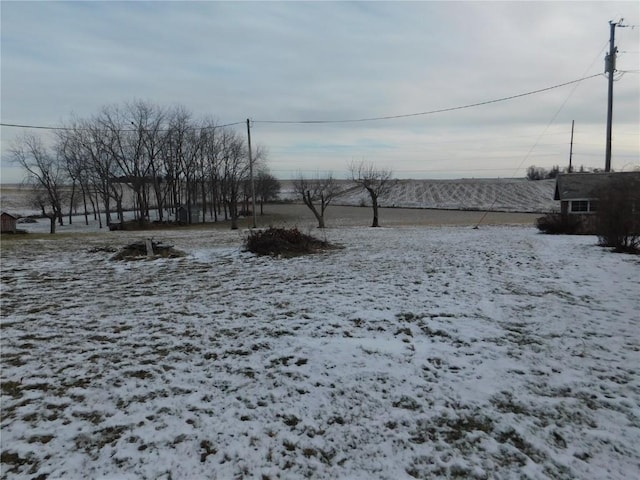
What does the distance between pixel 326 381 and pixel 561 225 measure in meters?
20.0

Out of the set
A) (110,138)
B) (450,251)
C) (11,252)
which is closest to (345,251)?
(450,251)

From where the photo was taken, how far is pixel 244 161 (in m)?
55.2

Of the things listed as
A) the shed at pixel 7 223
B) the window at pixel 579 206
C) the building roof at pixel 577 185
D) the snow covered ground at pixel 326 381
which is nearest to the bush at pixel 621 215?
the snow covered ground at pixel 326 381

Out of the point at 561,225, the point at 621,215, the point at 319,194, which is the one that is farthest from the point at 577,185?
the point at 621,215

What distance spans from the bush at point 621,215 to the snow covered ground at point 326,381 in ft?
16.1

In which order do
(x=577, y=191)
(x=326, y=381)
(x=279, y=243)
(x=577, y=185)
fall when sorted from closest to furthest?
(x=326, y=381), (x=279, y=243), (x=577, y=191), (x=577, y=185)

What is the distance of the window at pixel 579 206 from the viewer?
111ft

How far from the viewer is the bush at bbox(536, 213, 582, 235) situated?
19.3 metres

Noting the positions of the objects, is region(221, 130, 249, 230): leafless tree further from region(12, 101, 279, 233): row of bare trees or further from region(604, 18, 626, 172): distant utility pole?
region(604, 18, 626, 172): distant utility pole

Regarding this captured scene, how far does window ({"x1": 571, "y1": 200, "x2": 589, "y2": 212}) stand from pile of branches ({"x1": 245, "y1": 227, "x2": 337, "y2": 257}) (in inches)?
1193

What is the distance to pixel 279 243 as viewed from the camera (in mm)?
12695

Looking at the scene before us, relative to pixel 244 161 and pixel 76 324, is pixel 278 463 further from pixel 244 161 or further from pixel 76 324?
pixel 244 161

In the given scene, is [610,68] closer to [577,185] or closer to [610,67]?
[610,67]

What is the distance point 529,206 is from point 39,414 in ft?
226
